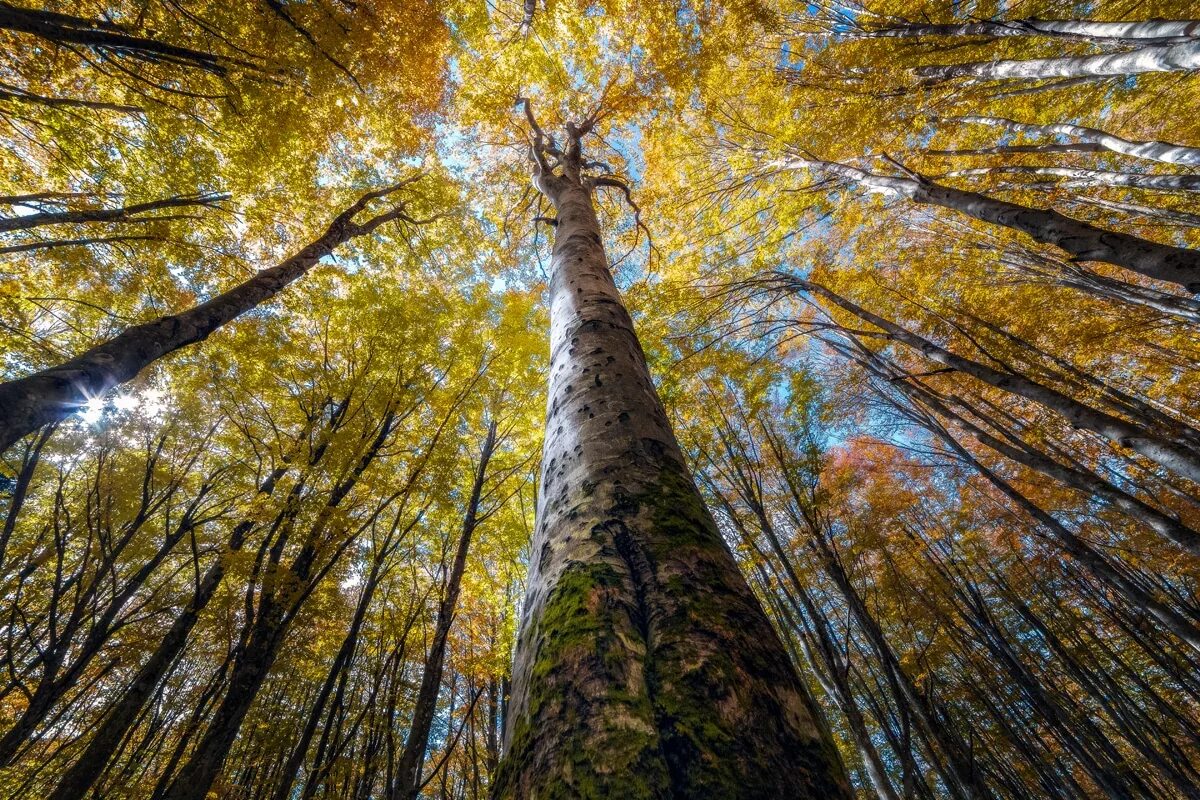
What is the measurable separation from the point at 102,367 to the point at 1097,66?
273 inches

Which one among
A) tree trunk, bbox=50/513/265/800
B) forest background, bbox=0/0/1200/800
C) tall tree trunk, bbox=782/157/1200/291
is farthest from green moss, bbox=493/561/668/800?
tree trunk, bbox=50/513/265/800

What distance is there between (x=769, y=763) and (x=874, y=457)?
14.0 m

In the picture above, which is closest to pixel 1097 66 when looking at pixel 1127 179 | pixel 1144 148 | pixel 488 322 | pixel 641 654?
pixel 1144 148

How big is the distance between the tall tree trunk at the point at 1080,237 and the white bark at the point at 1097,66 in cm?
87

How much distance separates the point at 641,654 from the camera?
0.72 m

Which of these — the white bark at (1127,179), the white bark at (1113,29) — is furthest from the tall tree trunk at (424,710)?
the white bark at (1127,179)

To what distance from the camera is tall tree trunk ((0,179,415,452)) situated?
199 centimetres

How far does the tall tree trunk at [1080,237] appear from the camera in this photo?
2453mm

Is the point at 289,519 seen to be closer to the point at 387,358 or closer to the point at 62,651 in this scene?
the point at 62,651

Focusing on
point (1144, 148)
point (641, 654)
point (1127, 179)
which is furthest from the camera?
point (1127, 179)

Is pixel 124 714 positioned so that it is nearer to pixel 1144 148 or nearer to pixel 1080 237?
pixel 1080 237

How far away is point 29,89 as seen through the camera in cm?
458

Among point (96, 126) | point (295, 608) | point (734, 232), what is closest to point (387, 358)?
point (295, 608)

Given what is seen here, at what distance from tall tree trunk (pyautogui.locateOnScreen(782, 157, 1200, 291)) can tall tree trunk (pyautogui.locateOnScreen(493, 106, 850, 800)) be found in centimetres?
324
